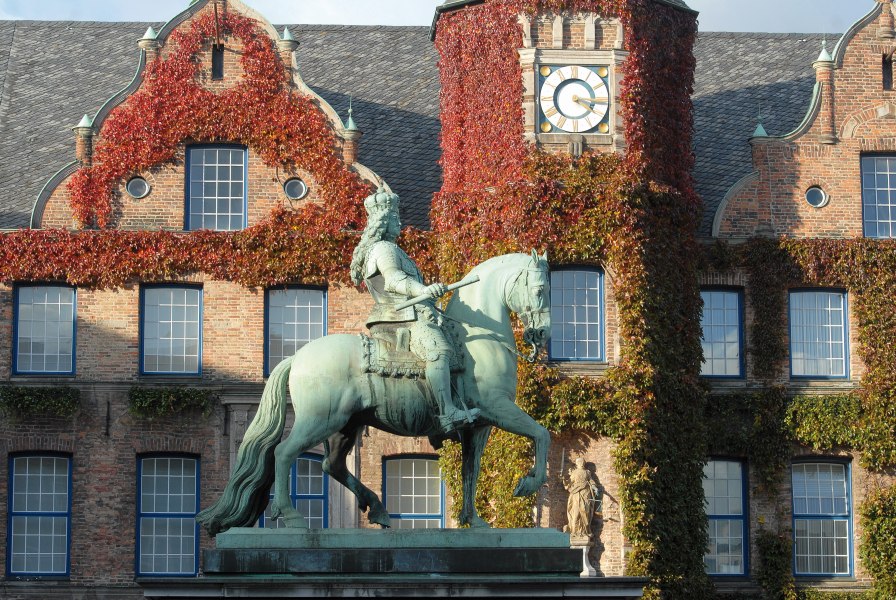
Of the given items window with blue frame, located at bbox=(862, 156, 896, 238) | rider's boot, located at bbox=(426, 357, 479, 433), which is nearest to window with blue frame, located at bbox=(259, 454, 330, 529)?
window with blue frame, located at bbox=(862, 156, 896, 238)

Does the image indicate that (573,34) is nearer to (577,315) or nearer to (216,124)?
(577,315)

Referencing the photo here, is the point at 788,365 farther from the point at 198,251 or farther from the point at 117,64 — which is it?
the point at 117,64

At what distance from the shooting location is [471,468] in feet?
79.5

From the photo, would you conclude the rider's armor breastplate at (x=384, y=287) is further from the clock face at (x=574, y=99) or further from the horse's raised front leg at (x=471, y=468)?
the clock face at (x=574, y=99)

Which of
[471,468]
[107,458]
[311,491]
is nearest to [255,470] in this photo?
[471,468]

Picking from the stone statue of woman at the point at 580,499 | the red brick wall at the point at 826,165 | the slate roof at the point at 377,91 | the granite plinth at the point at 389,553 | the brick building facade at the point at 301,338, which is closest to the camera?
the granite plinth at the point at 389,553

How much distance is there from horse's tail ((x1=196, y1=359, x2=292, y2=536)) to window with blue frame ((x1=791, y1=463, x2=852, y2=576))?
615 inches

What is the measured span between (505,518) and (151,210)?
28.8ft

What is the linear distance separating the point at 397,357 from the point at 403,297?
0.79 meters

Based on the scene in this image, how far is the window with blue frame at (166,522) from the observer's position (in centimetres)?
3600

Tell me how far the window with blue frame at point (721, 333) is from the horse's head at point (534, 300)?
45.9 ft

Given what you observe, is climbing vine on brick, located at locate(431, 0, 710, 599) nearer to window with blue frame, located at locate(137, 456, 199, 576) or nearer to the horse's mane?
window with blue frame, located at locate(137, 456, 199, 576)

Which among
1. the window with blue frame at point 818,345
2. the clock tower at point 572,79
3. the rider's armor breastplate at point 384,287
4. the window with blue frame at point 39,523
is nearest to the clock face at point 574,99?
the clock tower at point 572,79

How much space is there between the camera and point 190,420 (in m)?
36.3
